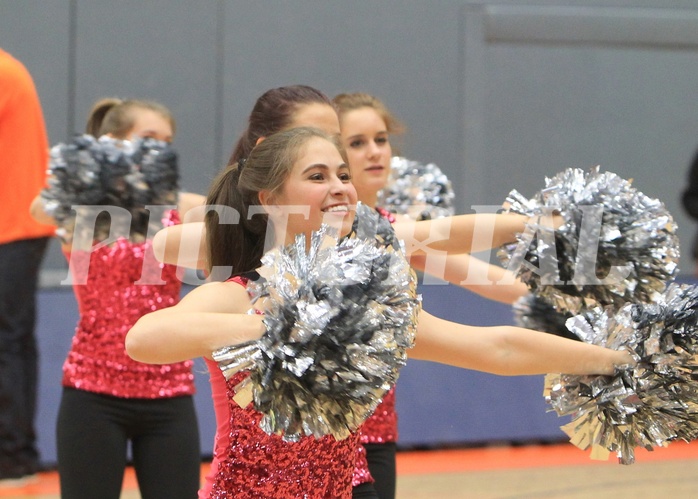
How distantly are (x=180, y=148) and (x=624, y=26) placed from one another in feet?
8.41

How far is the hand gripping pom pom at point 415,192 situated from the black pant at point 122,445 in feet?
3.34

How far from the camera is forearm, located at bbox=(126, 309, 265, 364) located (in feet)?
5.61

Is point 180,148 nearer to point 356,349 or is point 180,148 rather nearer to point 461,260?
point 461,260

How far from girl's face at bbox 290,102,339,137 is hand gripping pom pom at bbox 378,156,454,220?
896 millimetres

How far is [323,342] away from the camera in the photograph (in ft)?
5.56

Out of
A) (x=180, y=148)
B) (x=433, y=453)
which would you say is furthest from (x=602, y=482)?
(x=180, y=148)

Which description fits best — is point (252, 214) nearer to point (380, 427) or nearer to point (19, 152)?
point (380, 427)

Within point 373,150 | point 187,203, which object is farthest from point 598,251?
point 187,203

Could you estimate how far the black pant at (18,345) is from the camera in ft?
14.2

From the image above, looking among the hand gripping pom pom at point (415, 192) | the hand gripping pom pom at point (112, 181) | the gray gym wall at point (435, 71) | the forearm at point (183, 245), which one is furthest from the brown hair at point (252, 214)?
the gray gym wall at point (435, 71)

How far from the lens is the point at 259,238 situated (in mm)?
2268

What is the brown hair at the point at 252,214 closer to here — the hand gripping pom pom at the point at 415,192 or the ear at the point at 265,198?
the ear at the point at 265,198

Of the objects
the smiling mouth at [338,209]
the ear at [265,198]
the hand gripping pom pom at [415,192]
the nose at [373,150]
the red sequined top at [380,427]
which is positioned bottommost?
the red sequined top at [380,427]

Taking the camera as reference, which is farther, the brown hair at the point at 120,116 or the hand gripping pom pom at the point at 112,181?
the brown hair at the point at 120,116
